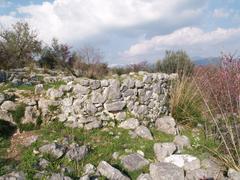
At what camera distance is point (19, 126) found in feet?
22.4

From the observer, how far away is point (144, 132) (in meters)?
7.17

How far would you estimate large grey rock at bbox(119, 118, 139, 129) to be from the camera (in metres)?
7.40

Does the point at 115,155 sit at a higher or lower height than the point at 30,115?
lower

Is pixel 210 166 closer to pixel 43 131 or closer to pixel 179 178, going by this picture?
pixel 179 178

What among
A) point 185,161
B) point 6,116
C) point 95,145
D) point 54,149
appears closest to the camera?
point 54,149

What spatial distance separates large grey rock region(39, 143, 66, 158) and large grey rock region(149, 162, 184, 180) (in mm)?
1586

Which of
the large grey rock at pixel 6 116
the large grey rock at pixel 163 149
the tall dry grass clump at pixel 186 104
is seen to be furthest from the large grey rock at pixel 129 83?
the large grey rock at pixel 6 116

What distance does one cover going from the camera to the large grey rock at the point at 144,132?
7.11 metres

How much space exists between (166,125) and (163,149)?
4.04 ft

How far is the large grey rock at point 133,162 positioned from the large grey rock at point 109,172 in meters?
0.39

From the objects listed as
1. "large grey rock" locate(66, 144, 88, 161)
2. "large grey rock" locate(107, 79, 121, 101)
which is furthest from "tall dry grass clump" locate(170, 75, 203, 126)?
"large grey rock" locate(66, 144, 88, 161)

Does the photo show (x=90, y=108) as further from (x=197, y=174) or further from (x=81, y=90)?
(x=197, y=174)

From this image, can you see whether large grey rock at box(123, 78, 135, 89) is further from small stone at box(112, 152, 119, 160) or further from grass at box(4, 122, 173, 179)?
small stone at box(112, 152, 119, 160)

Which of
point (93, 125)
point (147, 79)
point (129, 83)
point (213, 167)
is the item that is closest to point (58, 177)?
point (93, 125)
